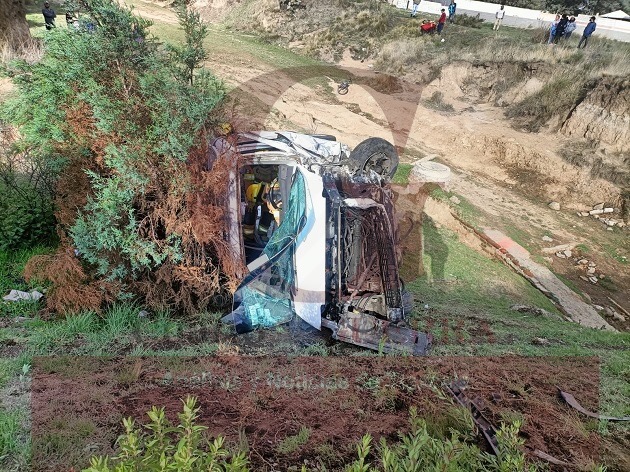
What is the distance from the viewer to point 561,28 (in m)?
21.9

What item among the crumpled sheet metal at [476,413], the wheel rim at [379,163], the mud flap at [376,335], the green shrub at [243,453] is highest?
the green shrub at [243,453]

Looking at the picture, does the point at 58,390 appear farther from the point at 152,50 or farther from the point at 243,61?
the point at 243,61

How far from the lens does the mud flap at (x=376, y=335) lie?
508 centimetres

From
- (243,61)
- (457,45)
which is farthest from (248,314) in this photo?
(457,45)

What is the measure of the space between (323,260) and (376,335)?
1.05m

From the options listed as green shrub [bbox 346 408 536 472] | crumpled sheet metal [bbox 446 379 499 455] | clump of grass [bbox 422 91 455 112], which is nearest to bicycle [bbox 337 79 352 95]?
clump of grass [bbox 422 91 455 112]

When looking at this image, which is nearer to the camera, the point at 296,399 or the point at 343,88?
the point at 296,399

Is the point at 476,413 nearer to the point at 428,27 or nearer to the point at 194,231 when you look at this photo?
the point at 194,231

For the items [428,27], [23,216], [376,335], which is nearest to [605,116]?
[428,27]

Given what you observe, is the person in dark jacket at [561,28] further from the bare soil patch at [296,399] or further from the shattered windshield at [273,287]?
the bare soil patch at [296,399]

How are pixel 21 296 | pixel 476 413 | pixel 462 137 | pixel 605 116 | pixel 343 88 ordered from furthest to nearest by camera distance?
1. pixel 343 88
2. pixel 462 137
3. pixel 605 116
4. pixel 21 296
5. pixel 476 413

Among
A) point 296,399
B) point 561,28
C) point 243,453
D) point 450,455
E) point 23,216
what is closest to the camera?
point 243,453

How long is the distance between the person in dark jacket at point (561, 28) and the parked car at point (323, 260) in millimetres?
21176

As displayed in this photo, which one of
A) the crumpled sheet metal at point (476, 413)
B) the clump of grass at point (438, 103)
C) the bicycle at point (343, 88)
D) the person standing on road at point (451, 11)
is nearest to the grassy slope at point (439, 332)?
the crumpled sheet metal at point (476, 413)
